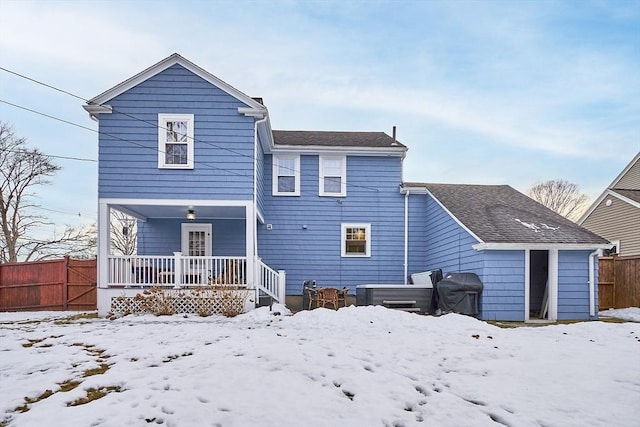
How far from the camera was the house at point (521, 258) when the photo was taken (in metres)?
9.76

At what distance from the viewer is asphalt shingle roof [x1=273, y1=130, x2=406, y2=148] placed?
1316cm

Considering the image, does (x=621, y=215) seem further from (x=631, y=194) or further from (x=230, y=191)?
(x=230, y=191)

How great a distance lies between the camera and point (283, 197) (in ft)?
42.8

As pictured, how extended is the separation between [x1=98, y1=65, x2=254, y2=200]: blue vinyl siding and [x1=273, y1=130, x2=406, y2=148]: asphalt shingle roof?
9.86 feet

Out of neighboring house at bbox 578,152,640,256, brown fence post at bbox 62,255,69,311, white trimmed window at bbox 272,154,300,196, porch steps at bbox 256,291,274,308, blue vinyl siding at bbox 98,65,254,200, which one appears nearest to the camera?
blue vinyl siding at bbox 98,65,254,200

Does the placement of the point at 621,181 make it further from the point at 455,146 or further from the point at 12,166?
the point at 12,166

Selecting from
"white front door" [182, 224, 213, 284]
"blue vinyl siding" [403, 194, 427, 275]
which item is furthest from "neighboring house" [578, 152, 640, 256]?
"white front door" [182, 224, 213, 284]

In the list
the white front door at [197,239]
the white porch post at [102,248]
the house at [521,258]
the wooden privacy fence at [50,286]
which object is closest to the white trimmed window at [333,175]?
the house at [521,258]

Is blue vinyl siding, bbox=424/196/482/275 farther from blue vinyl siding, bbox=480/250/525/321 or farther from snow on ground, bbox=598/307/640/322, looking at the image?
snow on ground, bbox=598/307/640/322

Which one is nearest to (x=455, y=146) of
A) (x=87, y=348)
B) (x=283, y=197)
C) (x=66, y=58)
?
(x=283, y=197)

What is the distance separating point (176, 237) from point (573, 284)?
12.2 metres

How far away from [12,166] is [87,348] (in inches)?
703

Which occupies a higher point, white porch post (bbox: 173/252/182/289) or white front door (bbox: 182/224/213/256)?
white front door (bbox: 182/224/213/256)

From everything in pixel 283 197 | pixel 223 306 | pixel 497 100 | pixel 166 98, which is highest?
pixel 497 100
